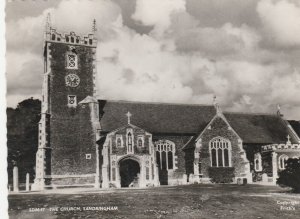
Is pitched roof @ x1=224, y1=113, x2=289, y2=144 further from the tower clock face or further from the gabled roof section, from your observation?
the tower clock face

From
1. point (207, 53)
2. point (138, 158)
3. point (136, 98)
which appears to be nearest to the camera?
point (207, 53)

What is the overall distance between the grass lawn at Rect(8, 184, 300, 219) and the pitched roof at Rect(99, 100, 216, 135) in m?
8.97

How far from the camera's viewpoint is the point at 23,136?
18.1 metres

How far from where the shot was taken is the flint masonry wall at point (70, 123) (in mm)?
22891

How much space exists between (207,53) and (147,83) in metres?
2.66

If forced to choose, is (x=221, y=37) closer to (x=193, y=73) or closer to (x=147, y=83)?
(x=193, y=73)

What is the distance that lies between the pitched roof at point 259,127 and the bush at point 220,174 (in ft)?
9.09

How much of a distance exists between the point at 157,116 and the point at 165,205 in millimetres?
11730

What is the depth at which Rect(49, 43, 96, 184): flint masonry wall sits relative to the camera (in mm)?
22891

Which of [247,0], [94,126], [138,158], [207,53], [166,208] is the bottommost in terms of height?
[166,208]

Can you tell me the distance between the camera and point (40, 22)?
15.3m

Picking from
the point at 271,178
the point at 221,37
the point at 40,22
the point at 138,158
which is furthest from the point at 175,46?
the point at 271,178

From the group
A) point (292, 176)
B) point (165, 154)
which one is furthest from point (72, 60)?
point (292, 176)

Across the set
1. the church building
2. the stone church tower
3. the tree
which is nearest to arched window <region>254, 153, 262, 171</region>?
the church building
